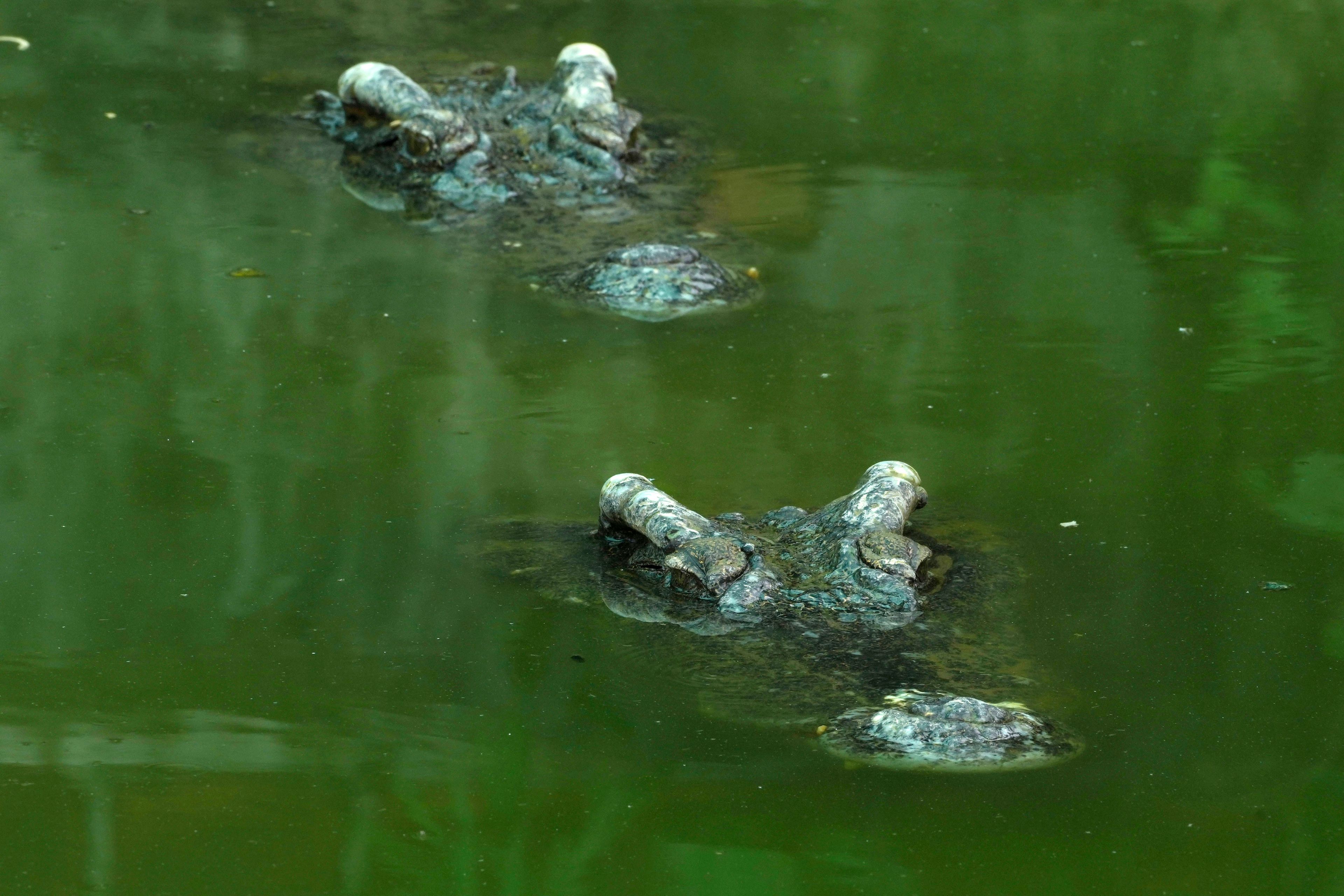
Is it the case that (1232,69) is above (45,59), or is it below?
above

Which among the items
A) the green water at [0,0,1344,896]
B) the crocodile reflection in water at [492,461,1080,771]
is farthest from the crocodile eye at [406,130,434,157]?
the crocodile reflection in water at [492,461,1080,771]

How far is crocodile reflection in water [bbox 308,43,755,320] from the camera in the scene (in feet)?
24.5

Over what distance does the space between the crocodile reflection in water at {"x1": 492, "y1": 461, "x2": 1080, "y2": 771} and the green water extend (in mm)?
119

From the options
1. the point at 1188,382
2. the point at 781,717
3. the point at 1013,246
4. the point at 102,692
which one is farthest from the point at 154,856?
the point at 1013,246

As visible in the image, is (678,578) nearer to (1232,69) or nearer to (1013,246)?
(1013,246)

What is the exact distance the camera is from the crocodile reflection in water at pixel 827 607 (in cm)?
405

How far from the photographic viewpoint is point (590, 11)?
10.3 m

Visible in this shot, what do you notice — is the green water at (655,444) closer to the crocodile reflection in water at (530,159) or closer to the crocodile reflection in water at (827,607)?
the crocodile reflection in water at (827,607)

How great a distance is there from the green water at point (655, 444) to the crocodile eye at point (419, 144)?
494mm

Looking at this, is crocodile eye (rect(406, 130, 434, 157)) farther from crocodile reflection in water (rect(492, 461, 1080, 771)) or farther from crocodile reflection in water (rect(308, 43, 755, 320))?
crocodile reflection in water (rect(492, 461, 1080, 771))

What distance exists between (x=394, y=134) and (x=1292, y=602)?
5261 mm

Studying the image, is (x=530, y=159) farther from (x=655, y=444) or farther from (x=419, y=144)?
(x=655, y=444)

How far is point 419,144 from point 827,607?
442 centimetres

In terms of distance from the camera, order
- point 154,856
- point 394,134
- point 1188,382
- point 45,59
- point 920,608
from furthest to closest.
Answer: point 45,59 → point 394,134 → point 1188,382 → point 920,608 → point 154,856
